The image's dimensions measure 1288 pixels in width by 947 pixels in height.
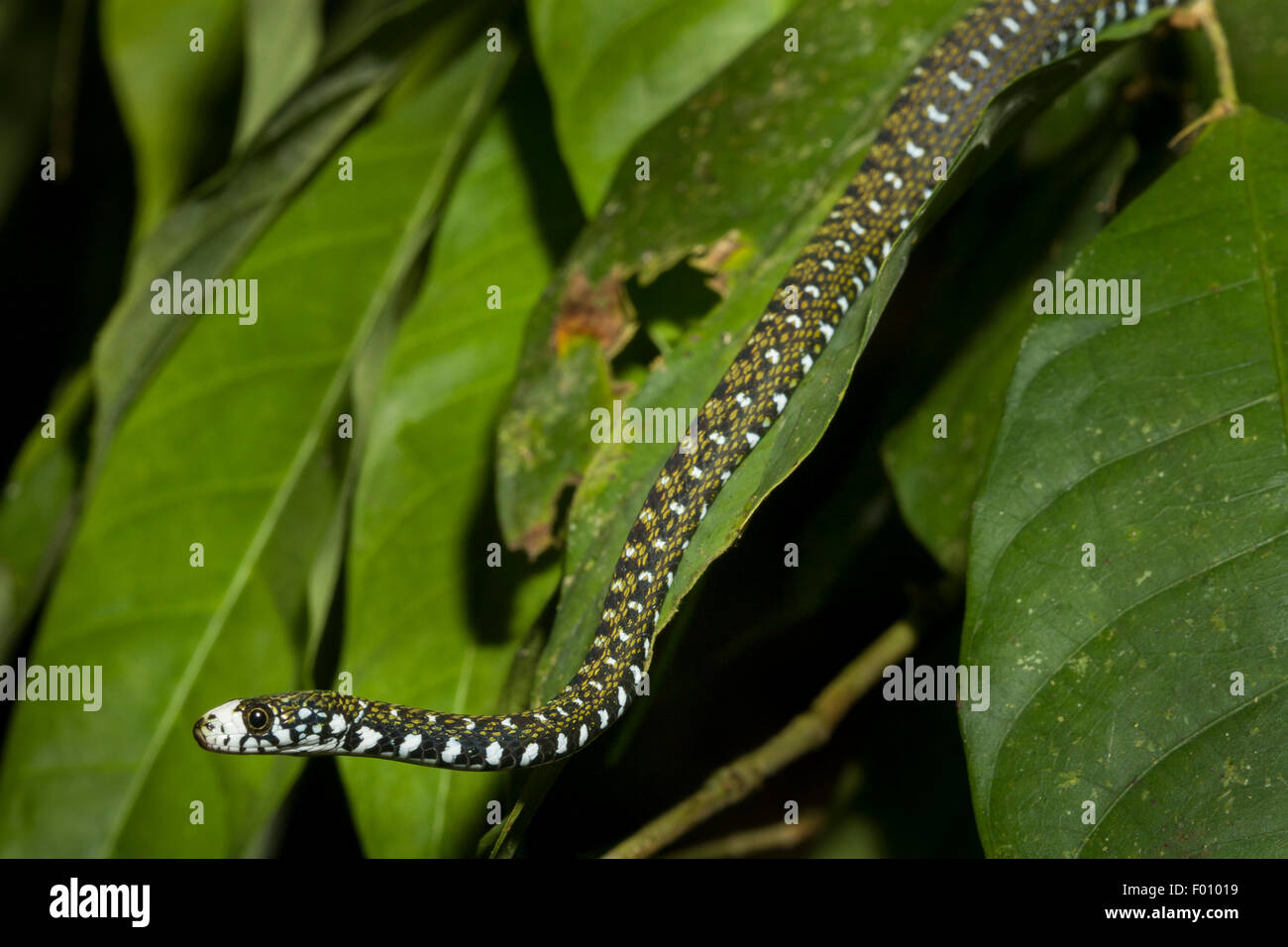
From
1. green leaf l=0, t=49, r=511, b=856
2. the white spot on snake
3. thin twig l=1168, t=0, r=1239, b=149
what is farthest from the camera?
green leaf l=0, t=49, r=511, b=856

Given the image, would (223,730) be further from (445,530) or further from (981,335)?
(981,335)

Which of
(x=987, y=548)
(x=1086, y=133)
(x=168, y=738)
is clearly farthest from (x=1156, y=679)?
(x=168, y=738)

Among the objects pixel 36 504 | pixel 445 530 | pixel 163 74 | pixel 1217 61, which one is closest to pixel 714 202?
pixel 445 530

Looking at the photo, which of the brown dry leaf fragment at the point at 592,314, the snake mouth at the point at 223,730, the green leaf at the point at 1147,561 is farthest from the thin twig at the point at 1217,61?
the snake mouth at the point at 223,730

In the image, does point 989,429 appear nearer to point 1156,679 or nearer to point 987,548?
point 987,548

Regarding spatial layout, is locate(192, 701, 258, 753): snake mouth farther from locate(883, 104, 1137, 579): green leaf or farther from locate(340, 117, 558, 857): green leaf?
locate(883, 104, 1137, 579): green leaf

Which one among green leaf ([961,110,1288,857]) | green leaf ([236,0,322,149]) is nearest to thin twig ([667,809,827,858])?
green leaf ([961,110,1288,857])
